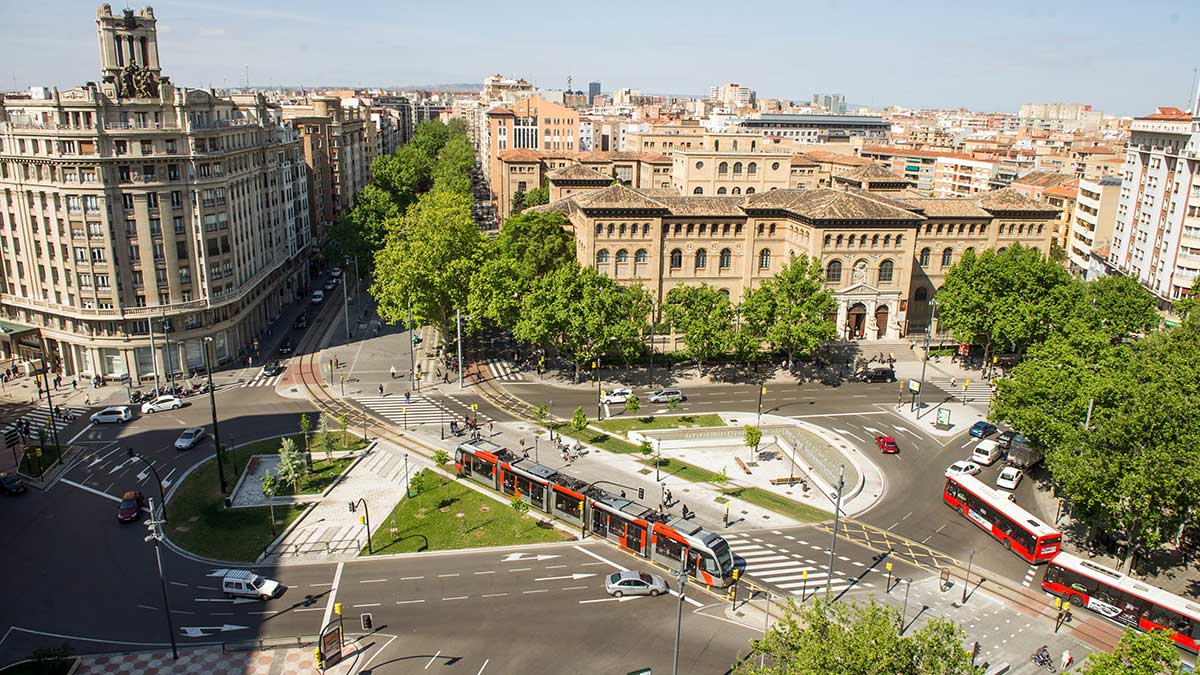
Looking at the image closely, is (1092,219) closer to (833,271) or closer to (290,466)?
(833,271)

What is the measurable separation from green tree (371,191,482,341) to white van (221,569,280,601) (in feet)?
145

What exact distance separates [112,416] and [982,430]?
261ft

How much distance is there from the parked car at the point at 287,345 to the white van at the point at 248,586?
5207 centimetres

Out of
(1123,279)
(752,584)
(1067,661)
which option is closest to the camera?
(1067,661)

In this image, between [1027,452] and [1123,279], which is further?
[1123,279]

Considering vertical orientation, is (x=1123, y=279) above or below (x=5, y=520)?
above

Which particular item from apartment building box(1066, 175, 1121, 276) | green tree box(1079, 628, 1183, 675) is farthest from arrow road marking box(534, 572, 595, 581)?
apartment building box(1066, 175, 1121, 276)

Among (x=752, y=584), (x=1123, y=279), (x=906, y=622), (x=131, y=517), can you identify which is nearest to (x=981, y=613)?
(x=906, y=622)

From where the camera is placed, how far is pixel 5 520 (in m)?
56.4

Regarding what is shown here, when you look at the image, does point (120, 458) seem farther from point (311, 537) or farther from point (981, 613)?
point (981, 613)

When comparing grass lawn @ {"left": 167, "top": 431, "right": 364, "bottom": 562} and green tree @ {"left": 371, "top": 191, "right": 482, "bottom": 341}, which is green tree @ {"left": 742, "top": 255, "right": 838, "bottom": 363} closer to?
green tree @ {"left": 371, "top": 191, "right": 482, "bottom": 341}

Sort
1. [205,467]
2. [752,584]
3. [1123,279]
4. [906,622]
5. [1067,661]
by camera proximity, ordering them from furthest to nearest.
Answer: [1123,279] < [205,467] < [752,584] < [906,622] < [1067,661]

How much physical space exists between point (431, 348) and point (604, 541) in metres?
52.0

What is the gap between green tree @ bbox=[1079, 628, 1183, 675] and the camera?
28.5 meters
